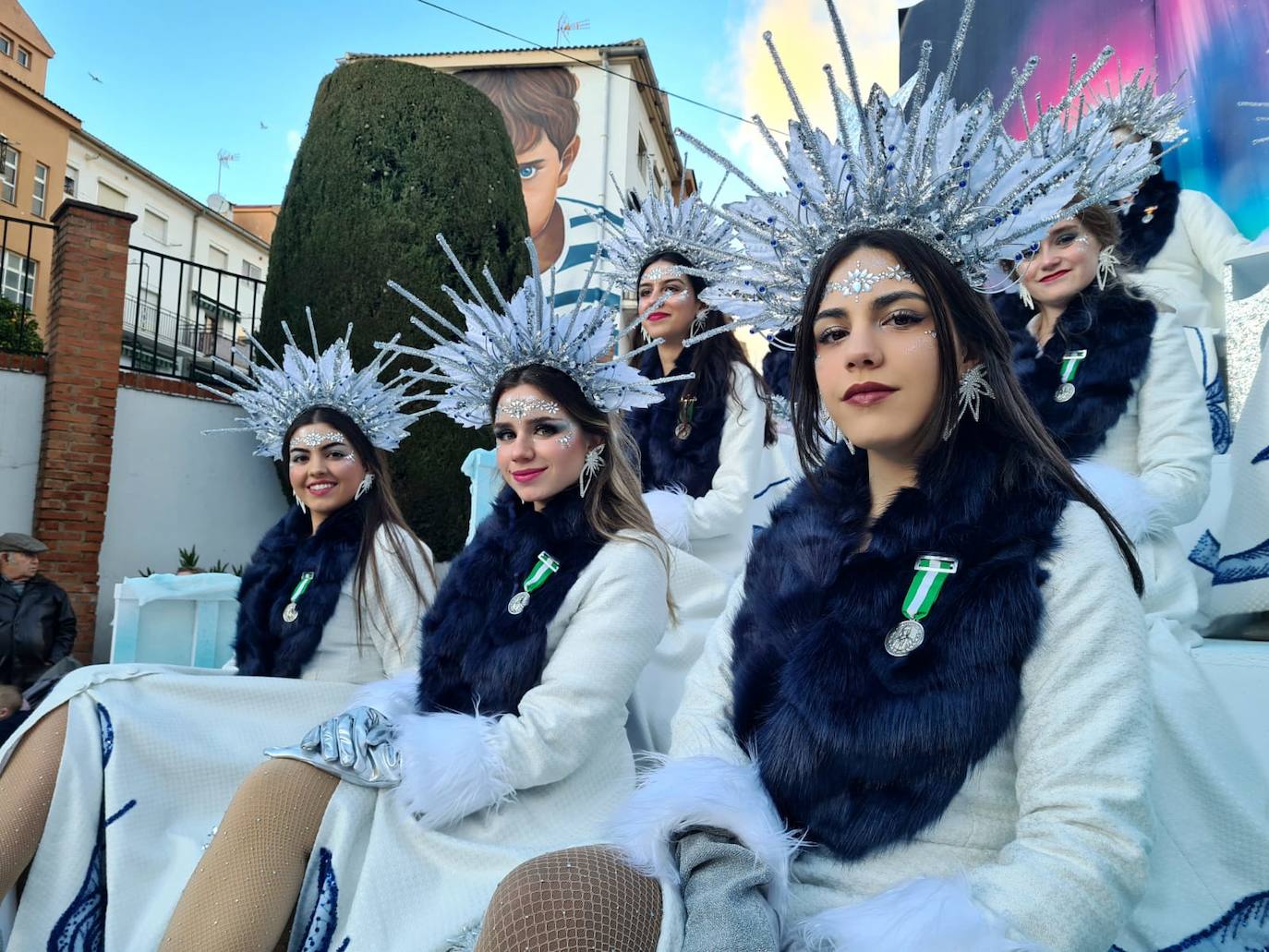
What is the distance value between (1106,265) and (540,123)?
57.2 ft

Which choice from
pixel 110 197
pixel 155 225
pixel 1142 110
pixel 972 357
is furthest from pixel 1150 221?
pixel 155 225

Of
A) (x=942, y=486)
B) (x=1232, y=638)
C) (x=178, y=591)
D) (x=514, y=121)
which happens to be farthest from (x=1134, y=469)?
(x=514, y=121)

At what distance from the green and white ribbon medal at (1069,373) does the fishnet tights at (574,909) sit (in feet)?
7.40

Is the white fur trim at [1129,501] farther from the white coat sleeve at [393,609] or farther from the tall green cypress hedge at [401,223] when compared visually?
the tall green cypress hedge at [401,223]

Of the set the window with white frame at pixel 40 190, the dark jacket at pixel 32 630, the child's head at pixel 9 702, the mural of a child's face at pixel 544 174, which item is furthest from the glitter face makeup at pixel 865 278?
the window with white frame at pixel 40 190

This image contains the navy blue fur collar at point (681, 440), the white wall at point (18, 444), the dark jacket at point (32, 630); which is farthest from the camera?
the white wall at point (18, 444)

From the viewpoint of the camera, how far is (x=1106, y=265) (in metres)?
3.24

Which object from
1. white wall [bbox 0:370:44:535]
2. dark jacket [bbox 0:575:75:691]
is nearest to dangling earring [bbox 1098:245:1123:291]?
dark jacket [bbox 0:575:75:691]

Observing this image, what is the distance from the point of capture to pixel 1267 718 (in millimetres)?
2314

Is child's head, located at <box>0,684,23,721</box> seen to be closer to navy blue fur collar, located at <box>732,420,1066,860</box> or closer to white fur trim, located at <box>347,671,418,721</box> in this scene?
white fur trim, located at <box>347,671,418,721</box>

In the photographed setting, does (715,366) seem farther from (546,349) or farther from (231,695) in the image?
(231,695)

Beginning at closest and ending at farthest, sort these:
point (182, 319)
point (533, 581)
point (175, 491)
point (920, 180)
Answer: point (920, 180) → point (533, 581) → point (175, 491) → point (182, 319)

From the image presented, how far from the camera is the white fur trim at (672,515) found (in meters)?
3.61

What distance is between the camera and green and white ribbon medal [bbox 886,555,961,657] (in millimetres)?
1540
